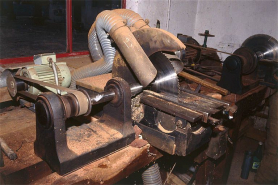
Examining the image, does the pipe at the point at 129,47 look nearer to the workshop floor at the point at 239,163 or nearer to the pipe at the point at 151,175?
the pipe at the point at 151,175

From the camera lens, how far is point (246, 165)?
2.99 metres

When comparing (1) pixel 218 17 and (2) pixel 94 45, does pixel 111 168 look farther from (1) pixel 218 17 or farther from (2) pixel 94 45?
(1) pixel 218 17

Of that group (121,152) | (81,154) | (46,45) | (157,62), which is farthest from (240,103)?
(46,45)

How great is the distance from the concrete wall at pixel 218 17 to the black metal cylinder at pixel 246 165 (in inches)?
59.2

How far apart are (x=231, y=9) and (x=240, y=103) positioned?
180 cm

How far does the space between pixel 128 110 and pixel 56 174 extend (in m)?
0.41

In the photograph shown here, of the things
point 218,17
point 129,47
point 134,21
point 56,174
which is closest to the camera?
point 56,174

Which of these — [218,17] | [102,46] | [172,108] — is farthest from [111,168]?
[218,17]

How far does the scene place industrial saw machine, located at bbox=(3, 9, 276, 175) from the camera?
3.17 ft

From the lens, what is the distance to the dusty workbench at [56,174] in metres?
0.96

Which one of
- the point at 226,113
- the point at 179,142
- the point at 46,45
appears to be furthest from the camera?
the point at 46,45

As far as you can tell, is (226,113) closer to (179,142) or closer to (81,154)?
(179,142)

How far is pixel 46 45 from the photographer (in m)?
5.09

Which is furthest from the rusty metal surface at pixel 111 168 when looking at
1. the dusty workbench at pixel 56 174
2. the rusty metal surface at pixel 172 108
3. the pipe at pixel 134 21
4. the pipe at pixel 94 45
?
the pipe at pixel 94 45
